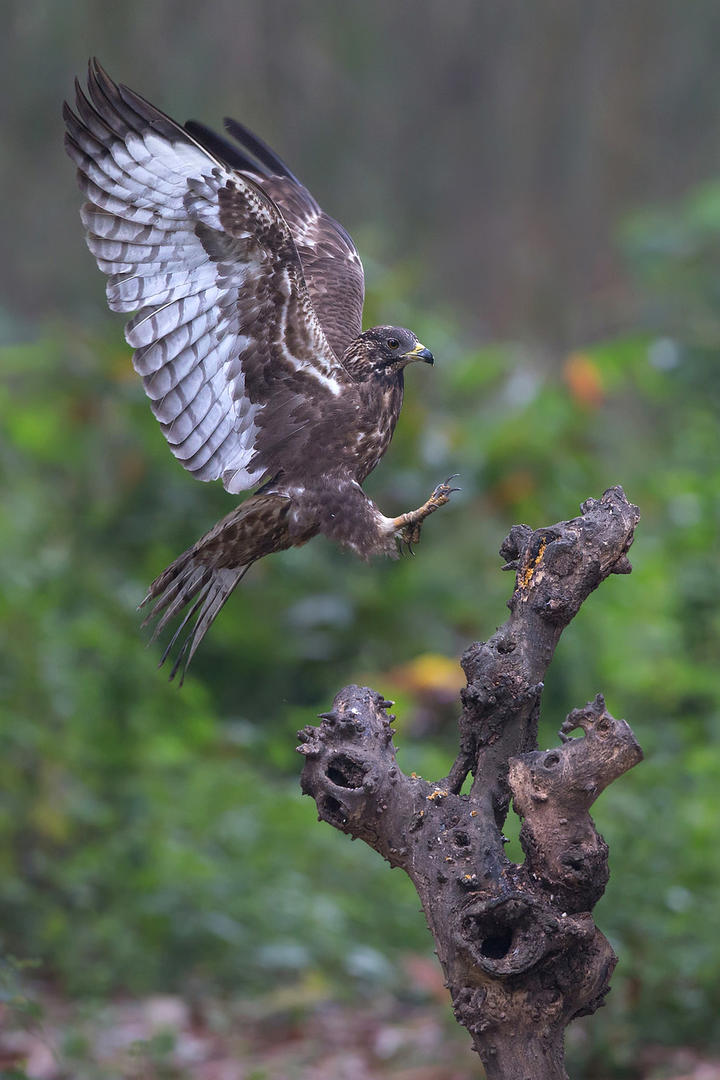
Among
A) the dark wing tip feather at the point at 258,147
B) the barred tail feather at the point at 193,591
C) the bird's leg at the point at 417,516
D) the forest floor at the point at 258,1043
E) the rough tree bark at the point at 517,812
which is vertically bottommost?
the rough tree bark at the point at 517,812

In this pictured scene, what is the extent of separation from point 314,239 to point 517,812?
228 cm

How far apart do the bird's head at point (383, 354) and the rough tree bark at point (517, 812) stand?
85 centimetres

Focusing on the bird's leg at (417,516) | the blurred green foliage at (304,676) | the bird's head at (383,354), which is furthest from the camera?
the blurred green foliage at (304,676)

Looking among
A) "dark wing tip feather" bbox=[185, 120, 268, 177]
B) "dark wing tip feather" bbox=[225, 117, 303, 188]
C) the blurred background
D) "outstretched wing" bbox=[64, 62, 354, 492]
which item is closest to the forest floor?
the blurred background

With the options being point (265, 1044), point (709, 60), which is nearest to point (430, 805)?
point (265, 1044)

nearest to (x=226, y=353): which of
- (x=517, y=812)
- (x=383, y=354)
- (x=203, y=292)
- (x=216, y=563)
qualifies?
(x=203, y=292)

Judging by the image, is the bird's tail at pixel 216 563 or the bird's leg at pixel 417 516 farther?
the bird's tail at pixel 216 563

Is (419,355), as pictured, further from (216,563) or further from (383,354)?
(216,563)

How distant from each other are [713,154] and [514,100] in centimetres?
319

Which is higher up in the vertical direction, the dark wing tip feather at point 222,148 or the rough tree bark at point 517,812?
the dark wing tip feather at point 222,148

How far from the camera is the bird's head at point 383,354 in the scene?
3410 mm

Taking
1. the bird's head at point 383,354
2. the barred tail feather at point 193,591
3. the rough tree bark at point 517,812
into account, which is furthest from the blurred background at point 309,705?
the bird's head at point 383,354

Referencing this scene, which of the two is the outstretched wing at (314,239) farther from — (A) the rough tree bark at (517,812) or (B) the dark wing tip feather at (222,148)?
(A) the rough tree bark at (517,812)

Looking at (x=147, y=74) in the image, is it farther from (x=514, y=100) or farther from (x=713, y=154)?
(x=713, y=154)
